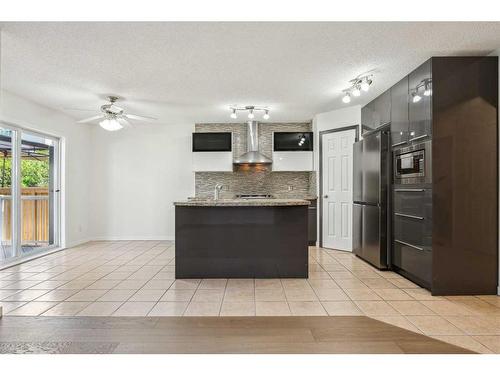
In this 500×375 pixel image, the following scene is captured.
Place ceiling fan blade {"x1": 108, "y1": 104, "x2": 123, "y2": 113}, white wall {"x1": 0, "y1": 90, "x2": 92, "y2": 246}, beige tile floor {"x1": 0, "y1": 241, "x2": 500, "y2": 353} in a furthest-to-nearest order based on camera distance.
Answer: ceiling fan blade {"x1": 108, "y1": 104, "x2": 123, "y2": 113}
white wall {"x1": 0, "y1": 90, "x2": 92, "y2": 246}
beige tile floor {"x1": 0, "y1": 241, "x2": 500, "y2": 353}

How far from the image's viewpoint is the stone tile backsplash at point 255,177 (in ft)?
20.9

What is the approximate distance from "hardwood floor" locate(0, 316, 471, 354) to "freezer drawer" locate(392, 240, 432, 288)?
A: 1081 millimetres

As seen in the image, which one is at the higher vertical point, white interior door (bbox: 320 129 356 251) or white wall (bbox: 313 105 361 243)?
white wall (bbox: 313 105 361 243)

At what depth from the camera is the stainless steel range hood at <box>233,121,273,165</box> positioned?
19.7ft

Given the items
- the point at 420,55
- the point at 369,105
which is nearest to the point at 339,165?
the point at 369,105

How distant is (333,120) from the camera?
538cm

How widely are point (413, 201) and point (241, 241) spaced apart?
194 cm

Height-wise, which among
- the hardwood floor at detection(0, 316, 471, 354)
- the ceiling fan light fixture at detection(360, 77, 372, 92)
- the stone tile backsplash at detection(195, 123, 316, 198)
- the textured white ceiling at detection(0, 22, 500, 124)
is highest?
the textured white ceiling at detection(0, 22, 500, 124)

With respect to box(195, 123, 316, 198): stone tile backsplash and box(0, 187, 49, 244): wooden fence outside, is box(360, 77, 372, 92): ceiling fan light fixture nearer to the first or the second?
box(195, 123, 316, 198): stone tile backsplash

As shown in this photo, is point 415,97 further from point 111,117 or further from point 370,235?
point 111,117

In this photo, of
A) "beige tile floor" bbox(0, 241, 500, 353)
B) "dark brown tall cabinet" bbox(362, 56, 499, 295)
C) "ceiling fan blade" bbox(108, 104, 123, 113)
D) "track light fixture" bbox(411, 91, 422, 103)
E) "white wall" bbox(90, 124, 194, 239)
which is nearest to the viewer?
"beige tile floor" bbox(0, 241, 500, 353)

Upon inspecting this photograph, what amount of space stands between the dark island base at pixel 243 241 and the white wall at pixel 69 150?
298 centimetres

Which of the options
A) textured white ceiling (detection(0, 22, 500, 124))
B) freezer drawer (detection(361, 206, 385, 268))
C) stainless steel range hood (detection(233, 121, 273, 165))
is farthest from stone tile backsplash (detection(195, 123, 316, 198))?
freezer drawer (detection(361, 206, 385, 268))

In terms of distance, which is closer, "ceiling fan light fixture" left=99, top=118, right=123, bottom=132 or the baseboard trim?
"ceiling fan light fixture" left=99, top=118, right=123, bottom=132
